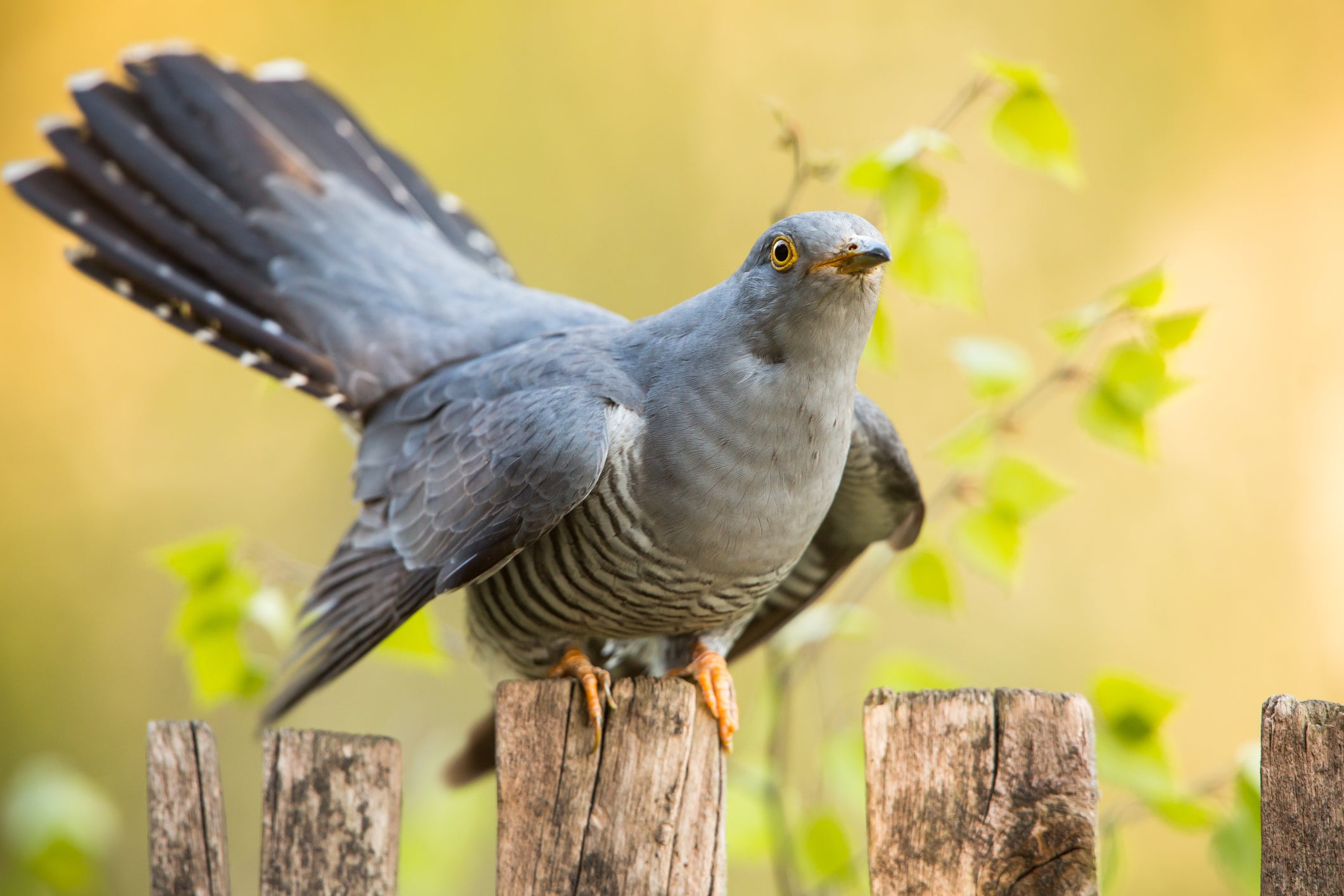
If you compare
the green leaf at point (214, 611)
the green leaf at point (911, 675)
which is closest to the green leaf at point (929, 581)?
the green leaf at point (911, 675)

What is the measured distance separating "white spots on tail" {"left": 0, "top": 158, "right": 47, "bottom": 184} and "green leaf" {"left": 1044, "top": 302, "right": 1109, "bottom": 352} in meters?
2.50

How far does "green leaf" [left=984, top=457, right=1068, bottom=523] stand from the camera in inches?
95.9

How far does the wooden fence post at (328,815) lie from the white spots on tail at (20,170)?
6.25 feet

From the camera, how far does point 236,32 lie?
5770 millimetres

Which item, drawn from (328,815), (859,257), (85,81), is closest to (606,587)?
(328,815)

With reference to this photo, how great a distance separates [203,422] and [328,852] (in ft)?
15.6

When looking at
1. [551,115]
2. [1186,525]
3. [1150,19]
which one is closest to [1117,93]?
[1150,19]

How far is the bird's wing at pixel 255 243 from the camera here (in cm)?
284

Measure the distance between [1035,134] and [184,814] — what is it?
6.49 ft

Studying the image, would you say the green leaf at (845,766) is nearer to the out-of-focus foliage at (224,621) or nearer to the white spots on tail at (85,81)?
the out-of-focus foliage at (224,621)

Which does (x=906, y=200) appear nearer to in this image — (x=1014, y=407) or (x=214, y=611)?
(x=1014, y=407)

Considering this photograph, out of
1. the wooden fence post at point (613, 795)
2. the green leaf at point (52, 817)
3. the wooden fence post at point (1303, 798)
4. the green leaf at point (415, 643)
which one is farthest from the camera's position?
the green leaf at point (52, 817)

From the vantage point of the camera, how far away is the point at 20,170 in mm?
2875

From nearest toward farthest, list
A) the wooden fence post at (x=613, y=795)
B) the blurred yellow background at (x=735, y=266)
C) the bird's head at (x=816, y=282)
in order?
the wooden fence post at (x=613, y=795)
the bird's head at (x=816, y=282)
the blurred yellow background at (x=735, y=266)
